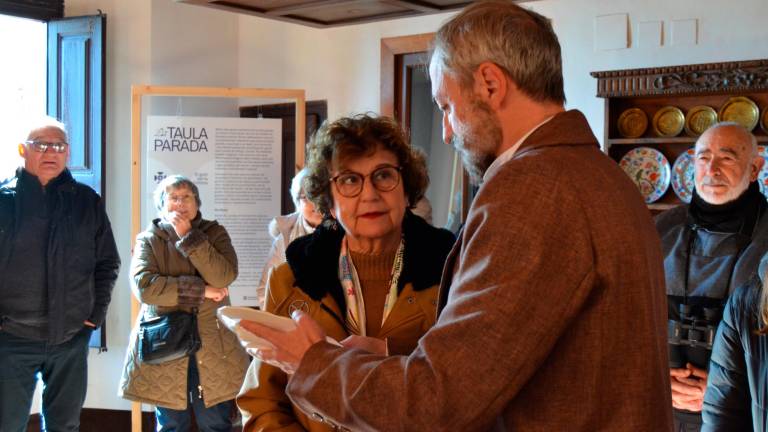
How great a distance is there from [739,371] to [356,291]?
1075 millimetres

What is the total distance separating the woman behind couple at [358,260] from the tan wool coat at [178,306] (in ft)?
7.46

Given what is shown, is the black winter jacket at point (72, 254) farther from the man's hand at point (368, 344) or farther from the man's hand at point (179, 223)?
the man's hand at point (368, 344)

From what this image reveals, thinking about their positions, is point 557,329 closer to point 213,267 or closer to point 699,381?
point 699,381

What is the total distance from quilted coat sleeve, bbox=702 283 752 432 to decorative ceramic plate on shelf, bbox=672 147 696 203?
2612 mm

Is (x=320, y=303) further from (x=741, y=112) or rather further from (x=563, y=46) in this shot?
(x=563, y=46)

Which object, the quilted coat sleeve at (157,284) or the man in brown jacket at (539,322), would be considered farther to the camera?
the quilted coat sleeve at (157,284)

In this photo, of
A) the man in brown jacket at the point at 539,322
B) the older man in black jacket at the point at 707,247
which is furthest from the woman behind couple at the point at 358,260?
the older man in black jacket at the point at 707,247

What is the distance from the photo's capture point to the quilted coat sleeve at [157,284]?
4.20 metres

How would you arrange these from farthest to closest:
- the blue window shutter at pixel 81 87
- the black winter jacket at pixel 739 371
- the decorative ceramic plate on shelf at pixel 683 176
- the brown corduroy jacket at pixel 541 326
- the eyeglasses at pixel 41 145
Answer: the blue window shutter at pixel 81 87 < the decorative ceramic plate on shelf at pixel 683 176 < the eyeglasses at pixel 41 145 < the black winter jacket at pixel 739 371 < the brown corduroy jacket at pixel 541 326

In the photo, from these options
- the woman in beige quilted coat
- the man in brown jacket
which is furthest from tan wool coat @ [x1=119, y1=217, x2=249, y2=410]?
the man in brown jacket

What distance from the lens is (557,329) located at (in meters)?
1.21

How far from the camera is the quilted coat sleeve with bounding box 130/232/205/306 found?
4.20 metres

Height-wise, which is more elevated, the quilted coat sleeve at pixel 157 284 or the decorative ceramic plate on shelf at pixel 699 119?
the decorative ceramic plate on shelf at pixel 699 119

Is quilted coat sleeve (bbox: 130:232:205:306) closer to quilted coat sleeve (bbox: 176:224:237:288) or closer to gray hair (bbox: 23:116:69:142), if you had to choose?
quilted coat sleeve (bbox: 176:224:237:288)
